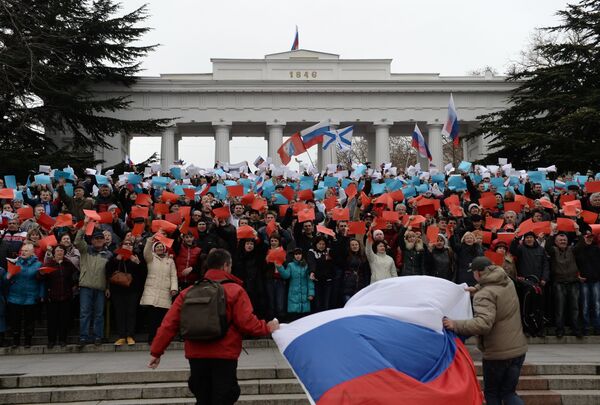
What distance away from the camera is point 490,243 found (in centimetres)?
1139

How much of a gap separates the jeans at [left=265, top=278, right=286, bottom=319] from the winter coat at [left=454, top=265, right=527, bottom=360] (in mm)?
4955

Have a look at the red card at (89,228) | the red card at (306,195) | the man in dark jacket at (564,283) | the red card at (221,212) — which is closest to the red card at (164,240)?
the red card at (89,228)

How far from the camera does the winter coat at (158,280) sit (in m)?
10.1

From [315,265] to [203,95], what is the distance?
37.7 meters

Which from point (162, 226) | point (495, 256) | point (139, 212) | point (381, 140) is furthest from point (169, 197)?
point (381, 140)

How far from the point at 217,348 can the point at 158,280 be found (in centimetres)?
513

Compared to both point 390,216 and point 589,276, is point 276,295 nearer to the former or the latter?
point 390,216

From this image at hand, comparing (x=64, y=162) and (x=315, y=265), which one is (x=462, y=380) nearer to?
(x=315, y=265)

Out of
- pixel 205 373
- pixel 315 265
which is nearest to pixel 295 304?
pixel 315 265

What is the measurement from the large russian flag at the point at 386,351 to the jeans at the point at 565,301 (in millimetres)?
5761

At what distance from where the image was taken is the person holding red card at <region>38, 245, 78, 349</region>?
1018 centimetres

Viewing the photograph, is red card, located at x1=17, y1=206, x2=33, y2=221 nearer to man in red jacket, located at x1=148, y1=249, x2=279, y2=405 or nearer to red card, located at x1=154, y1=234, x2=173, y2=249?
red card, located at x1=154, y1=234, x2=173, y2=249

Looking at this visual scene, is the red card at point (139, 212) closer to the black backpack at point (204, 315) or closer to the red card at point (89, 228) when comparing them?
the red card at point (89, 228)

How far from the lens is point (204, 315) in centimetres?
516
